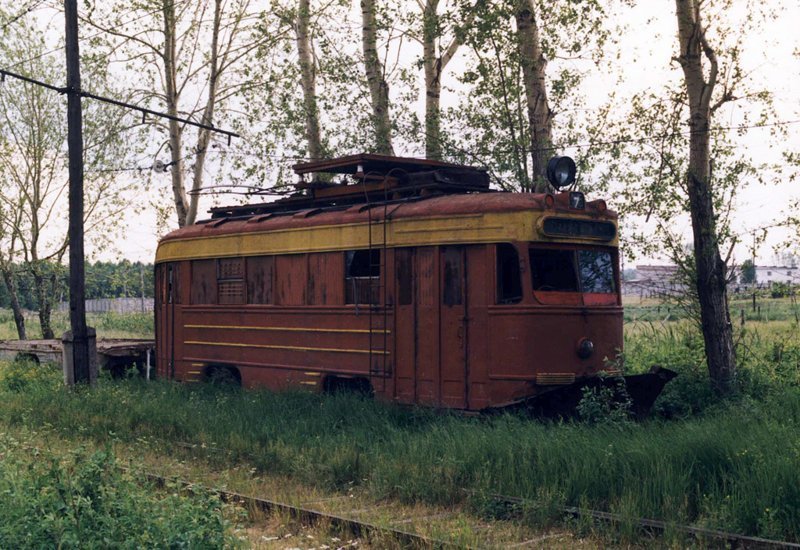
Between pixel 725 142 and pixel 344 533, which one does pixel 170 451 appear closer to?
pixel 344 533

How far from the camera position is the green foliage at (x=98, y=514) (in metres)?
6.48

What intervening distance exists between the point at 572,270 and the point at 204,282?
6965 mm

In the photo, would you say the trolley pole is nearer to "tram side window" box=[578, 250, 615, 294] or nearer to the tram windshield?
the tram windshield

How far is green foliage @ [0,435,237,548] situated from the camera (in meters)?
6.48

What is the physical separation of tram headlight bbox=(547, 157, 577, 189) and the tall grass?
10.4 feet

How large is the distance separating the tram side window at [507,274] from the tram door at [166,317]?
7.60 m

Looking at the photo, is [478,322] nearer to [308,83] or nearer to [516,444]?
[516,444]

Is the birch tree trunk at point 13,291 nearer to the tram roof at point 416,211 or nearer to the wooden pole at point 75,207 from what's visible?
the wooden pole at point 75,207

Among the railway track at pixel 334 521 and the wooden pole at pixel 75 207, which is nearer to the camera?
the railway track at pixel 334 521

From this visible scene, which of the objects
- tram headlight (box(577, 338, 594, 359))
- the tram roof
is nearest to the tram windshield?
the tram roof

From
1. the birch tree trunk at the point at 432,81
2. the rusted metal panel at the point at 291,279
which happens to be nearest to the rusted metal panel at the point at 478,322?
the rusted metal panel at the point at 291,279

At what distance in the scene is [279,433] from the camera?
37.9ft

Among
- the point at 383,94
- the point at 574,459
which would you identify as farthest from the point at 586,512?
the point at 383,94

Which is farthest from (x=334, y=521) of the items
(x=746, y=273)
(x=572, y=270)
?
(x=746, y=273)
